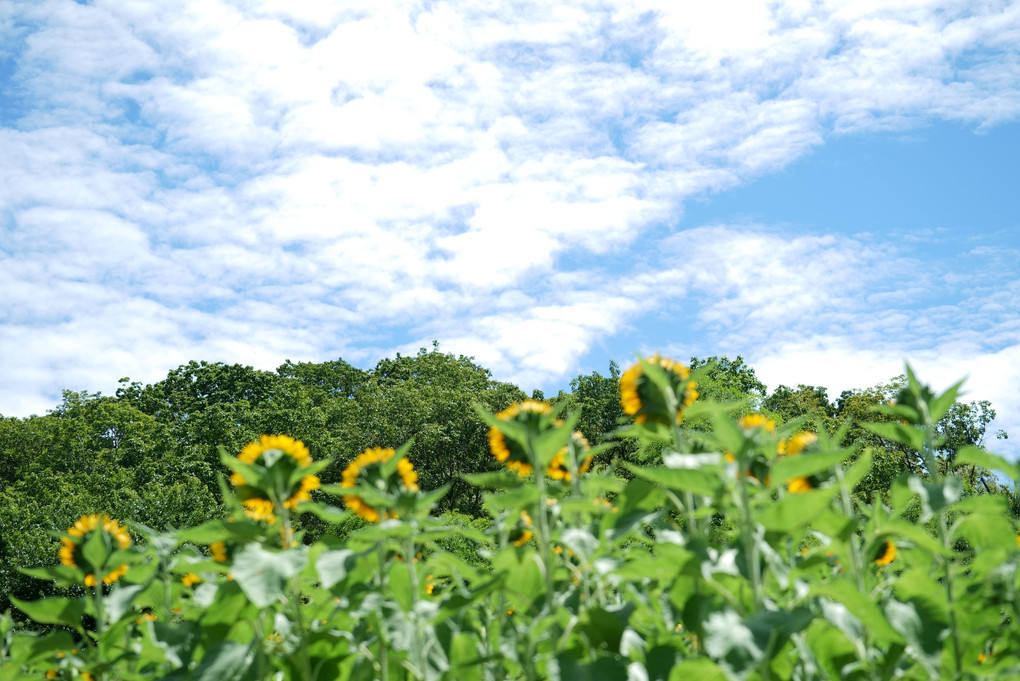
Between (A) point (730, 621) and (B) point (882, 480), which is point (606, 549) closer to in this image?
(A) point (730, 621)

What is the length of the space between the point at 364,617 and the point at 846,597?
3.53 ft

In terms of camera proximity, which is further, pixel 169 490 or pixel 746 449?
pixel 169 490

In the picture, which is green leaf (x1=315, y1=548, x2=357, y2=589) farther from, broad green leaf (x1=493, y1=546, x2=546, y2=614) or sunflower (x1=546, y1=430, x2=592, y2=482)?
sunflower (x1=546, y1=430, x2=592, y2=482)

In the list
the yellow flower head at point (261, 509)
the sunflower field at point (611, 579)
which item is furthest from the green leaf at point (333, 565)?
the yellow flower head at point (261, 509)

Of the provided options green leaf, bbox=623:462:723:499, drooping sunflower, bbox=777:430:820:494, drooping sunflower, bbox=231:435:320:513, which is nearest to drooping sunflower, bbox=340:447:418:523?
drooping sunflower, bbox=231:435:320:513

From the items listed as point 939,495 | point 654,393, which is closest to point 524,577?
point 654,393

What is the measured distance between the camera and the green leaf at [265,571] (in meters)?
1.61

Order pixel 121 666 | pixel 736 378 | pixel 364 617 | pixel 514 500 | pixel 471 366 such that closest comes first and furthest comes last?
1. pixel 514 500
2. pixel 364 617
3. pixel 121 666
4. pixel 736 378
5. pixel 471 366

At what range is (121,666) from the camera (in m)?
2.36

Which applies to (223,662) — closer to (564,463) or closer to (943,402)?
(564,463)

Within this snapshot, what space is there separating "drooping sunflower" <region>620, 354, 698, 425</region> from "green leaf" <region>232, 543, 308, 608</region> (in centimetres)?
93

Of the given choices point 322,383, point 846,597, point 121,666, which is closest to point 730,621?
point 846,597

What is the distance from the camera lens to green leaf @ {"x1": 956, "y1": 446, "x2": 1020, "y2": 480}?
1.96 m

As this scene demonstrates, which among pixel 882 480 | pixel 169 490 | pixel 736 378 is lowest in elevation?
pixel 882 480
